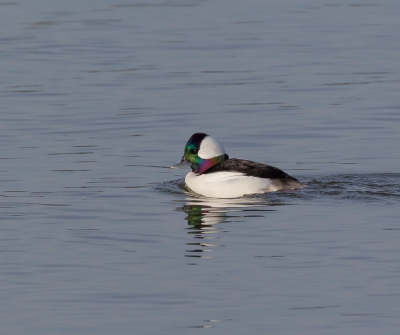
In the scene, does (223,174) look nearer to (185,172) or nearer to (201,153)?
(201,153)

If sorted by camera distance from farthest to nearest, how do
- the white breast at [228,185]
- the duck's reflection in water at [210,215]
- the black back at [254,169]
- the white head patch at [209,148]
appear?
the white head patch at [209,148] → the white breast at [228,185] → the black back at [254,169] → the duck's reflection in water at [210,215]

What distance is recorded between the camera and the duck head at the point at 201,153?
15.6 m

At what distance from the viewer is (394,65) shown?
24469 millimetres

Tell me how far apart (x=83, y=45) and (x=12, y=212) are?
15252 mm

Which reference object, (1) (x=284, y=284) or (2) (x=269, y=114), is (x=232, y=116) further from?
(1) (x=284, y=284)

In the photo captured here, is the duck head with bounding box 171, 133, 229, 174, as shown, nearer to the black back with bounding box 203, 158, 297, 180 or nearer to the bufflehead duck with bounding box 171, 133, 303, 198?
the bufflehead duck with bounding box 171, 133, 303, 198

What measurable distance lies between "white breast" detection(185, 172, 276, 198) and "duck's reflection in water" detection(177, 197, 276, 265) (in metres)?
0.15

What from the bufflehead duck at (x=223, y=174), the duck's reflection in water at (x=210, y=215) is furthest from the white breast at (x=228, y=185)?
the duck's reflection in water at (x=210, y=215)

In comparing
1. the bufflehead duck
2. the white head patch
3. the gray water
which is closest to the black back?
the bufflehead duck

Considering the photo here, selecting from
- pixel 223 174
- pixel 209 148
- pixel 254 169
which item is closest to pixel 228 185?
pixel 223 174

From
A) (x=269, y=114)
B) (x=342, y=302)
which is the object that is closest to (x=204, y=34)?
(x=269, y=114)

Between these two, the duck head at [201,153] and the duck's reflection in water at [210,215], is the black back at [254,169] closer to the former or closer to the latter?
the duck's reflection in water at [210,215]

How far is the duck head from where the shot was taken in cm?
1562

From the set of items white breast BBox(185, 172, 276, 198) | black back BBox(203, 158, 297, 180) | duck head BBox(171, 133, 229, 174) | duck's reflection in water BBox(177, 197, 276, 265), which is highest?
duck head BBox(171, 133, 229, 174)
